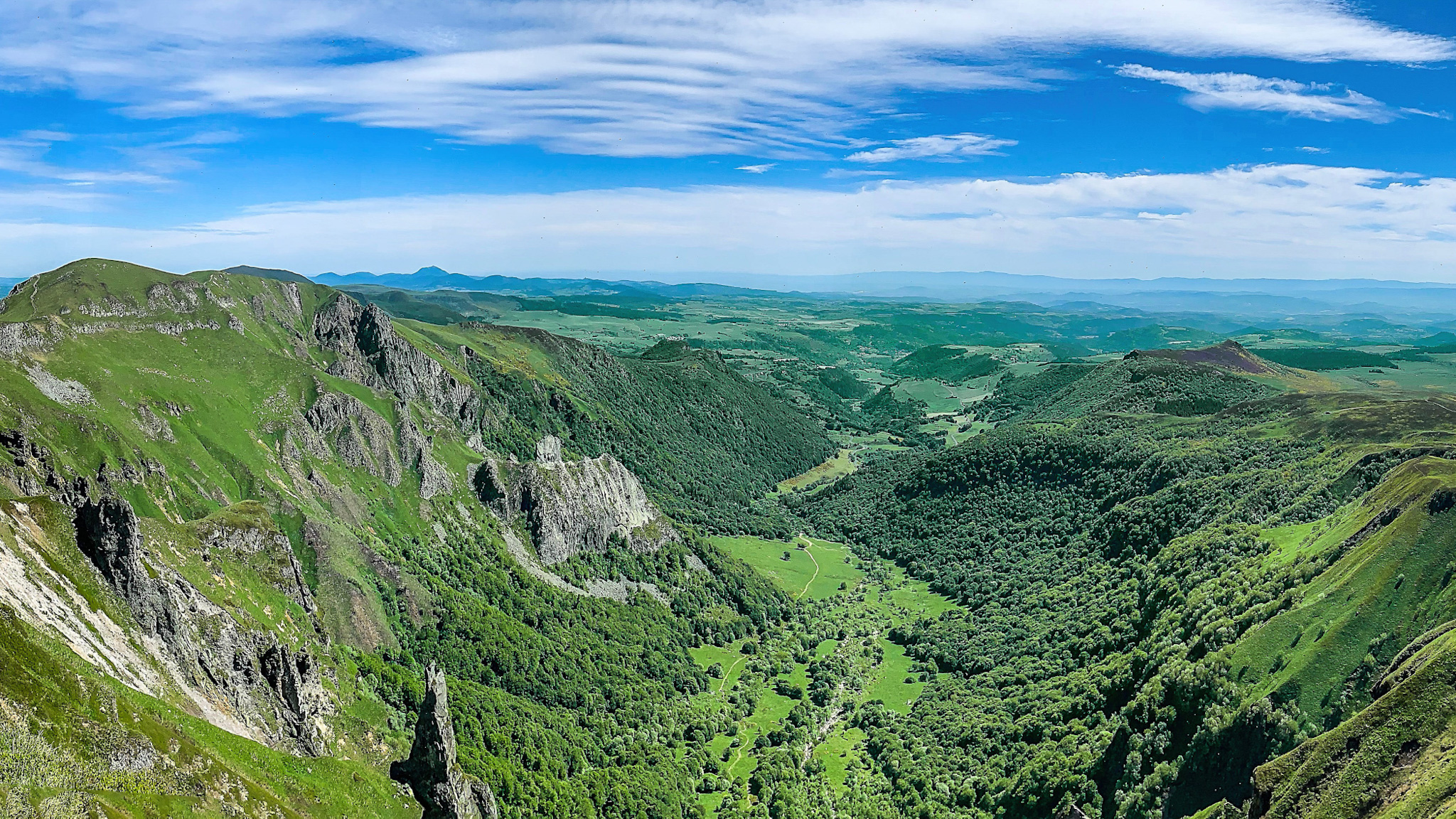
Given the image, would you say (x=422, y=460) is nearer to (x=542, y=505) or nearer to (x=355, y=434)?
(x=355, y=434)

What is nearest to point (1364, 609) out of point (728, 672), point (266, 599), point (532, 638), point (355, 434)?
point (728, 672)

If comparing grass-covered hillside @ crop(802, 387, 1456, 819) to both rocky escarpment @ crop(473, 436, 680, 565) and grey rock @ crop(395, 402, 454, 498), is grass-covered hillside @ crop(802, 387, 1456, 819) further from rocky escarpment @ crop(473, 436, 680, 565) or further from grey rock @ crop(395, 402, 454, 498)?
grey rock @ crop(395, 402, 454, 498)

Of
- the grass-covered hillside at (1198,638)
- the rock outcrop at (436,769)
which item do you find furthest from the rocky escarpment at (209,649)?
the grass-covered hillside at (1198,638)

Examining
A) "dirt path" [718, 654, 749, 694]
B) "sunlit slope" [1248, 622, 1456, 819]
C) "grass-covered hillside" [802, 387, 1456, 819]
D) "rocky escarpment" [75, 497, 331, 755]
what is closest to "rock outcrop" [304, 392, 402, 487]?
"rocky escarpment" [75, 497, 331, 755]

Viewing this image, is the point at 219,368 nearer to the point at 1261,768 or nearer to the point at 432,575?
the point at 432,575

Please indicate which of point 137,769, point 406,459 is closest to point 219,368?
point 406,459

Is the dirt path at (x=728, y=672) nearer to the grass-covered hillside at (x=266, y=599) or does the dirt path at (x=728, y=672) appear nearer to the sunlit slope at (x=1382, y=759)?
the grass-covered hillside at (x=266, y=599)
